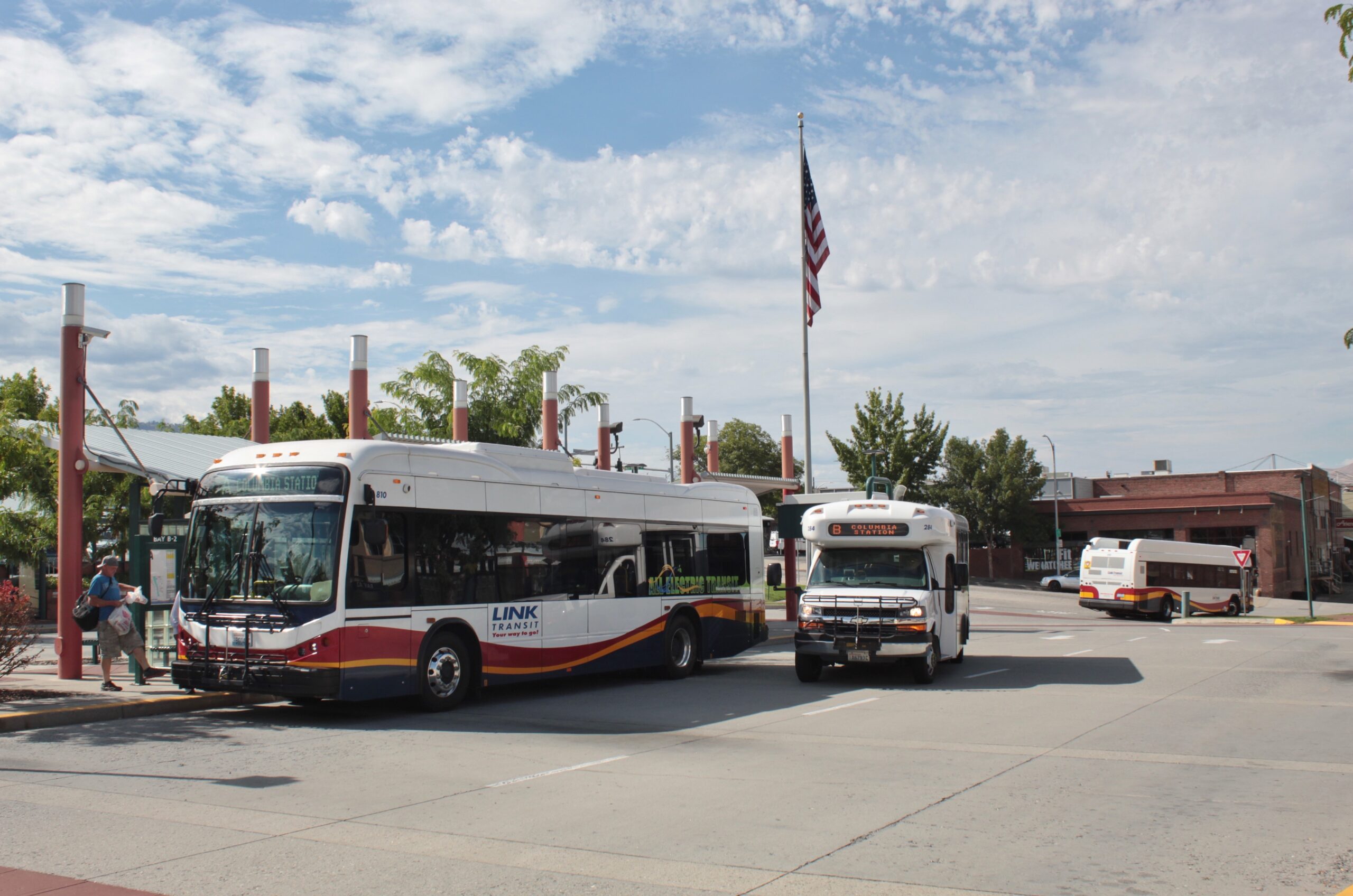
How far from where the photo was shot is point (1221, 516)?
2421 inches

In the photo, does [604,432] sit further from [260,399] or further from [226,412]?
[226,412]

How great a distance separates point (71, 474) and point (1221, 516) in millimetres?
59672

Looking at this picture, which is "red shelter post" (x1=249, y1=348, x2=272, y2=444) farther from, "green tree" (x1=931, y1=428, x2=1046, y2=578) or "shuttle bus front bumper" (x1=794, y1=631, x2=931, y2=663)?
"green tree" (x1=931, y1=428, x2=1046, y2=578)

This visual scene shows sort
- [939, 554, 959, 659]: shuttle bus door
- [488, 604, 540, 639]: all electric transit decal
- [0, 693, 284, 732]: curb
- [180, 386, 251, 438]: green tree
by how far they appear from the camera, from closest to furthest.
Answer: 1. [0, 693, 284, 732]: curb
2. [488, 604, 540, 639]: all electric transit decal
3. [939, 554, 959, 659]: shuttle bus door
4. [180, 386, 251, 438]: green tree

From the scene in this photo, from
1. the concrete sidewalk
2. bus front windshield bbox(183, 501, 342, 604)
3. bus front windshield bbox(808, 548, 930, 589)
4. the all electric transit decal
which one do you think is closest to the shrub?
the concrete sidewalk

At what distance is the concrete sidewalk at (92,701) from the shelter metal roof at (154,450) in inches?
125

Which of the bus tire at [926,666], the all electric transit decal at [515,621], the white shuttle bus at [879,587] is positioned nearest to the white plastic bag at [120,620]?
the all electric transit decal at [515,621]

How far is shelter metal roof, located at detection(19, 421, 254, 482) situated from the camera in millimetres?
17922

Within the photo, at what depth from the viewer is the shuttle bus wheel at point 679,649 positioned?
1764 cm

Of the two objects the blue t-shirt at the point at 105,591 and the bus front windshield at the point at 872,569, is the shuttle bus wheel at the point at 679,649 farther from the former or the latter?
the blue t-shirt at the point at 105,591

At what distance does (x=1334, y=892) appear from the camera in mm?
6047

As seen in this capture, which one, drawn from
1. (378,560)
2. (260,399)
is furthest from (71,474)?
(260,399)

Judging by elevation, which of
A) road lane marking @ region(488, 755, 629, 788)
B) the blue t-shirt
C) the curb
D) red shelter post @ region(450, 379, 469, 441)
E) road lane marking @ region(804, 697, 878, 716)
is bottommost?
road lane marking @ region(804, 697, 878, 716)

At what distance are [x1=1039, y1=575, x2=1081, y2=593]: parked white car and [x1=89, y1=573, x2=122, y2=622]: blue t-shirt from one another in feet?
169
